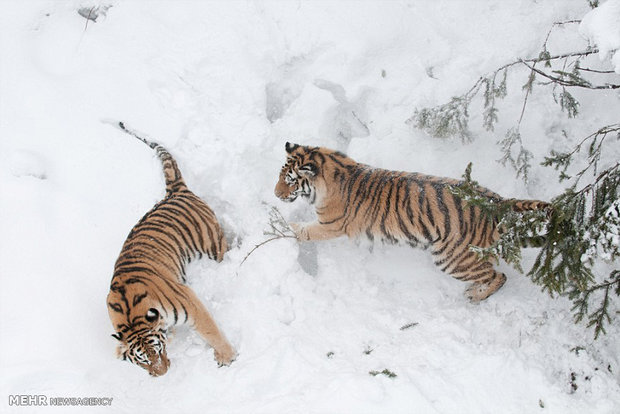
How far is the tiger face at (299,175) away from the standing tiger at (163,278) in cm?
85

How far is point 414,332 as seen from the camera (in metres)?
4.82

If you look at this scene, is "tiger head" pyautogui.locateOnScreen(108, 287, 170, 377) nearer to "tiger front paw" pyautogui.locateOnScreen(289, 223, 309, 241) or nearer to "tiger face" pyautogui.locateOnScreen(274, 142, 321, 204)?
"tiger front paw" pyautogui.locateOnScreen(289, 223, 309, 241)

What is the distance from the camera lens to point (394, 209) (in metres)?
4.96

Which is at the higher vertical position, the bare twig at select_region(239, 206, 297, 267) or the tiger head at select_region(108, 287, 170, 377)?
the bare twig at select_region(239, 206, 297, 267)

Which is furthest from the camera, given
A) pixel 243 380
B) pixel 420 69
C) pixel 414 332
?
pixel 420 69

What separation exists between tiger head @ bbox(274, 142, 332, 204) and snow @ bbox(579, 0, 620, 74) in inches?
108

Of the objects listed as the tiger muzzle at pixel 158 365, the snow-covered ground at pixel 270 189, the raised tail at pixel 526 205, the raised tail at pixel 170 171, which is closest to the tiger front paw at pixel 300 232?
the snow-covered ground at pixel 270 189

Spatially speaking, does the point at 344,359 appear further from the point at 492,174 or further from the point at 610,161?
the point at 610,161

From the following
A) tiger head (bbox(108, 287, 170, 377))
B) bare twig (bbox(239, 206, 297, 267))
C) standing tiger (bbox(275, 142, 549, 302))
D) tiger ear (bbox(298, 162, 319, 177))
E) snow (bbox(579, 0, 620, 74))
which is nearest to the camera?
snow (bbox(579, 0, 620, 74))

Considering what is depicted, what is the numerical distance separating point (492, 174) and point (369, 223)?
1741mm

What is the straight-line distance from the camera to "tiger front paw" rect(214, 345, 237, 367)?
4.67 meters

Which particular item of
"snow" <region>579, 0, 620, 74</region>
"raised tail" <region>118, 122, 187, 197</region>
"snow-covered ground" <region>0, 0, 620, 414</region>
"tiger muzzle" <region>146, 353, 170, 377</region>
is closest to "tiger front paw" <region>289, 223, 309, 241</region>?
"snow-covered ground" <region>0, 0, 620, 414</region>

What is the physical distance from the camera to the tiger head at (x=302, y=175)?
527cm

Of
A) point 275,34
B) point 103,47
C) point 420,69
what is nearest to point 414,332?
point 420,69
